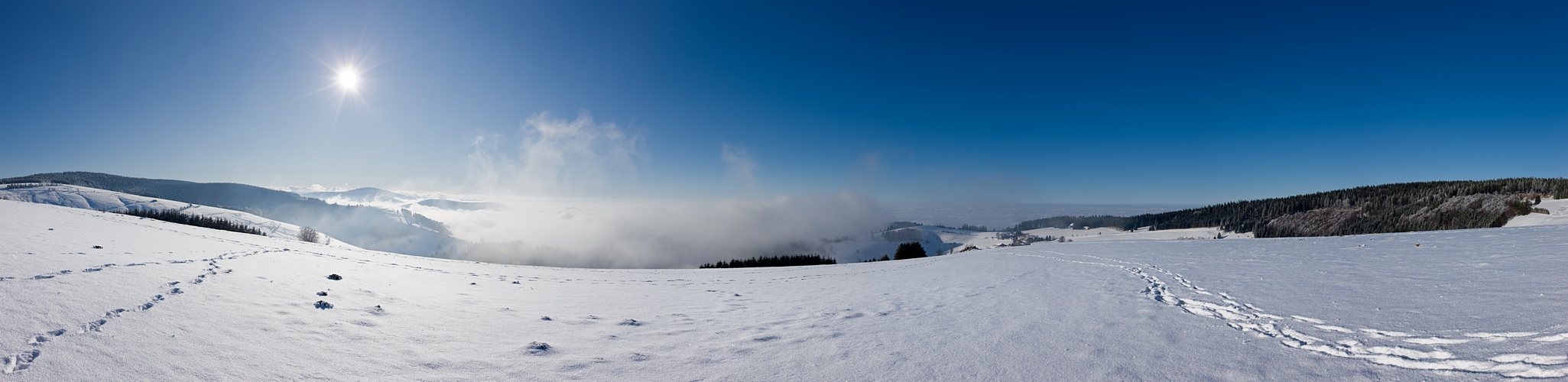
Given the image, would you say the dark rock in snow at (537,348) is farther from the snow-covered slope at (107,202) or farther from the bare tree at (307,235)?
the snow-covered slope at (107,202)

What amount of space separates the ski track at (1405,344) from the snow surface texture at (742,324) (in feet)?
0.08

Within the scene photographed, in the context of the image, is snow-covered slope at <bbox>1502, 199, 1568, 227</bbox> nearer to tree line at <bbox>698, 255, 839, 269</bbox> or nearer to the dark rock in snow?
tree line at <bbox>698, 255, 839, 269</bbox>

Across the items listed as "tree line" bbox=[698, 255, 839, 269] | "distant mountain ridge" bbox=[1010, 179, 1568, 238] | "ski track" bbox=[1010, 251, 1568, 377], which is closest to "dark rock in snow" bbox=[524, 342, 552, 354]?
"ski track" bbox=[1010, 251, 1568, 377]

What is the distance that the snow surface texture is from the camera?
11.4 feet

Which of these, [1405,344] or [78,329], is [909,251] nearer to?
[1405,344]

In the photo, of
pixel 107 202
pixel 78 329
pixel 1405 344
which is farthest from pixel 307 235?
pixel 107 202

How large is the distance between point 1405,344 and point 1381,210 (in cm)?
12376

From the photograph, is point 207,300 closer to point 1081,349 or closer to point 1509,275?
point 1081,349

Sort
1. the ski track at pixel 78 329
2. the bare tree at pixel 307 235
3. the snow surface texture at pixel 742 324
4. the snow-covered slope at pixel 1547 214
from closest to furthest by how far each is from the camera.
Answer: the ski track at pixel 78 329
the snow surface texture at pixel 742 324
the snow-covered slope at pixel 1547 214
the bare tree at pixel 307 235

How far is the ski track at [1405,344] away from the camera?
3.36 meters

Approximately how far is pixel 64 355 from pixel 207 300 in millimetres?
2203

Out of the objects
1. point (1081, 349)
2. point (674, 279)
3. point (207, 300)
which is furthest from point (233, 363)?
point (674, 279)

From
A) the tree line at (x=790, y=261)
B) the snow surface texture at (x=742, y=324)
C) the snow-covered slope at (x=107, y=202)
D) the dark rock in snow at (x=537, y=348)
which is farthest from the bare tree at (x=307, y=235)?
the snow-covered slope at (x=107, y=202)

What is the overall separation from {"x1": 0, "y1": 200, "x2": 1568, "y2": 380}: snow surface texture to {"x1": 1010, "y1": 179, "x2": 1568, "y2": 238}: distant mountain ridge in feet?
210
